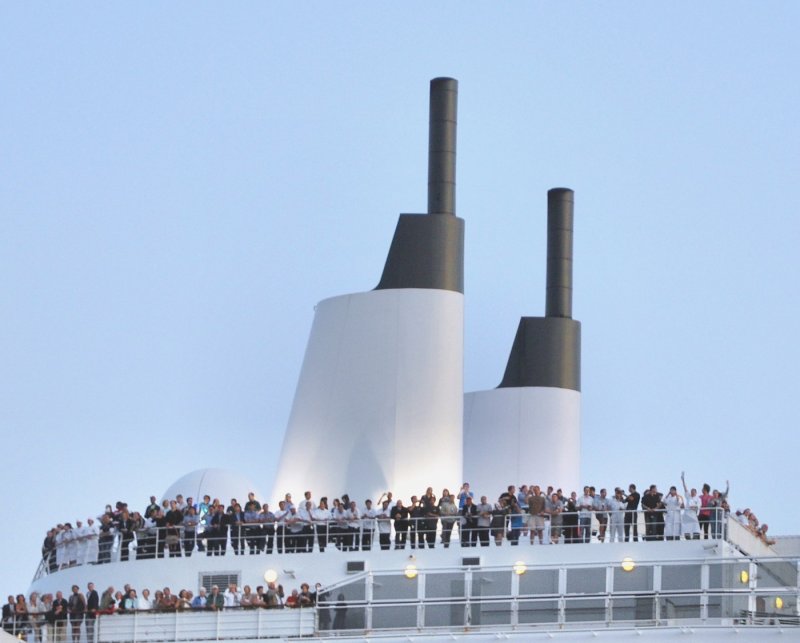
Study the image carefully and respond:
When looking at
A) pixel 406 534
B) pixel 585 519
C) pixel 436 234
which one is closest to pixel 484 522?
pixel 406 534

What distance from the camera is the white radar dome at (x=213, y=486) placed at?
5053cm

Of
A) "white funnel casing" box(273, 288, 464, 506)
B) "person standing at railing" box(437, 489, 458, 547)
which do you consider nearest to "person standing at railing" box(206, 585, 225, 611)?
"person standing at railing" box(437, 489, 458, 547)

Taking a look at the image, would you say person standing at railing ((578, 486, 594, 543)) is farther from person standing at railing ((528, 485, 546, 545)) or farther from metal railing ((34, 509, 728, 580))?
person standing at railing ((528, 485, 546, 545))

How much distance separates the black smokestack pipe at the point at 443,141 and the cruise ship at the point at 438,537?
0.15 feet

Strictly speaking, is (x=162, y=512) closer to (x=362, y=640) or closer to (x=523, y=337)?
(x=362, y=640)

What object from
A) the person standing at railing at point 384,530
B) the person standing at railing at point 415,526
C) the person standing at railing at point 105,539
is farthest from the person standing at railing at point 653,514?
the person standing at railing at point 105,539

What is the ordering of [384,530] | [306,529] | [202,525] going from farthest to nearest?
[202,525] < [306,529] < [384,530]

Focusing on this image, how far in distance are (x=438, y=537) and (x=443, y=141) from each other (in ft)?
42.0

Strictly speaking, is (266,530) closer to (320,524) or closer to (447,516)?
(320,524)

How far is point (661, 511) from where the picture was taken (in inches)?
1704

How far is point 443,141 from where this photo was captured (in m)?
54.1

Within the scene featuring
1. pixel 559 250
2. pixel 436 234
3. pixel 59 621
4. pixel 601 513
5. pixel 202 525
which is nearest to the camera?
pixel 59 621

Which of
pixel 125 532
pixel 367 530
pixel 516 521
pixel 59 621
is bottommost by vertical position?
pixel 59 621

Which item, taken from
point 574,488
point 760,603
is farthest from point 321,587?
point 574,488
